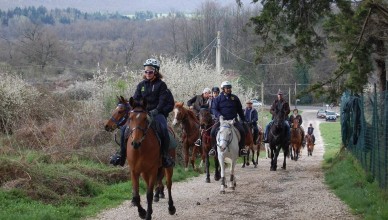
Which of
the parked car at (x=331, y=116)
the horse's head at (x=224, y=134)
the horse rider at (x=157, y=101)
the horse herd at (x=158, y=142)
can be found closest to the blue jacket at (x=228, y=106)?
the horse herd at (x=158, y=142)

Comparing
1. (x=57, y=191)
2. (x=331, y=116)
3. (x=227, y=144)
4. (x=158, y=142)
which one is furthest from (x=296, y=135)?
(x=331, y=116)

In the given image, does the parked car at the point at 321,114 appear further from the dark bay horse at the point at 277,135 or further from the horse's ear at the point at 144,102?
the horse's ear at the point at 144,102

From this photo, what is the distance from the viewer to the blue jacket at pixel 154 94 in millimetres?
11742

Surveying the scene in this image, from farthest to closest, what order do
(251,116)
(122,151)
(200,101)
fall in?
(251,116)
(200,101)
(122,151)

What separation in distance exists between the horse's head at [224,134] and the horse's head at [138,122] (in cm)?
496

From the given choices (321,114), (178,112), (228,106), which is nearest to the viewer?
(228,106)

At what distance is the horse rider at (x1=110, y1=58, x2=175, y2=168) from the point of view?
1155 centimetres

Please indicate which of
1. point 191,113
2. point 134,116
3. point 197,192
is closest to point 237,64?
point 191,113

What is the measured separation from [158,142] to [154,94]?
1092 millimetres

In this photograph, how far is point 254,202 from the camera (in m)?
13.3

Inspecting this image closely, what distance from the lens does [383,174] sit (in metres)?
12.8

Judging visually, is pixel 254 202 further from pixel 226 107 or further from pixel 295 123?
pixel 295 123

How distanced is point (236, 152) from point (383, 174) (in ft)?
14.9

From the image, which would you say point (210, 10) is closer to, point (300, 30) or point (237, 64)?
point (237, 64)
